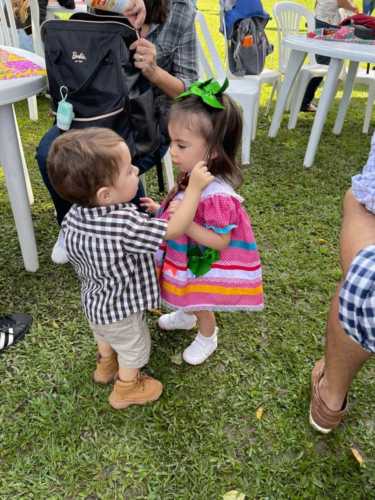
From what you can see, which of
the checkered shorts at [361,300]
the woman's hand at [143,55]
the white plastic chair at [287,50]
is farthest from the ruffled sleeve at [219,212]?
the white plastic chair at [287,50]

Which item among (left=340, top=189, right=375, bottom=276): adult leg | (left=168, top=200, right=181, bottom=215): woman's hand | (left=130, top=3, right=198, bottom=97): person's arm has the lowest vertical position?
(left=168, top=200, right=181, bottom=215): woman's hand

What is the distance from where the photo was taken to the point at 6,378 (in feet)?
5.62

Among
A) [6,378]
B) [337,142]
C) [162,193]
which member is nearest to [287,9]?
[337,142]

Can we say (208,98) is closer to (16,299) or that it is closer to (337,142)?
(16,299)

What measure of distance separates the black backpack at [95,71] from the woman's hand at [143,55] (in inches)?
0.9

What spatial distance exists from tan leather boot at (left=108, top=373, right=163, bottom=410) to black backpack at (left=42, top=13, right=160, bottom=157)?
3.22 ft

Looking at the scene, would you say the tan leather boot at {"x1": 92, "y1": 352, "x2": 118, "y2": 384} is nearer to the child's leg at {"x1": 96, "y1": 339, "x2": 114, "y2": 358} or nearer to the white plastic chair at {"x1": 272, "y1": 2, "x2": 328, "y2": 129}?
the child's leg at {"x1": 96, "y1": 339, "x2": 114, "y2": 358}

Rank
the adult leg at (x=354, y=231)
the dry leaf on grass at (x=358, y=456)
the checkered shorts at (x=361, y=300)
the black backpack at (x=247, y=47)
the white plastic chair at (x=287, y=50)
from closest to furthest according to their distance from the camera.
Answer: the checkered shorts at (x=361, y=300) → the adult leg at (x=354, y=231) → the dry leaf on grass at (x=358, y=456) → the black backpack at (x=247, y=47) → the white plastic chair at (x=287, y=50)

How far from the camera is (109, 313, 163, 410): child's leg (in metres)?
1.50

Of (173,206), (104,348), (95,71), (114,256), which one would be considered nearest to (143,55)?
(95,71)

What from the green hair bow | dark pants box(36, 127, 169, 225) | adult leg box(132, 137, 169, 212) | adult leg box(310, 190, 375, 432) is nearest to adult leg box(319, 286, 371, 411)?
adult leg box(310, 190, 375, 432)

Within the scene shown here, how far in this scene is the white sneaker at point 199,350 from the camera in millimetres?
1788

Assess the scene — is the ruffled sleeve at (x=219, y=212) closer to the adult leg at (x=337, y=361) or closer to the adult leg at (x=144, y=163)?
the adult leg at (x=337, y=361)

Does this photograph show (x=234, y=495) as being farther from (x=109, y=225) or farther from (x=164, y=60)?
(x=164, y=60)
